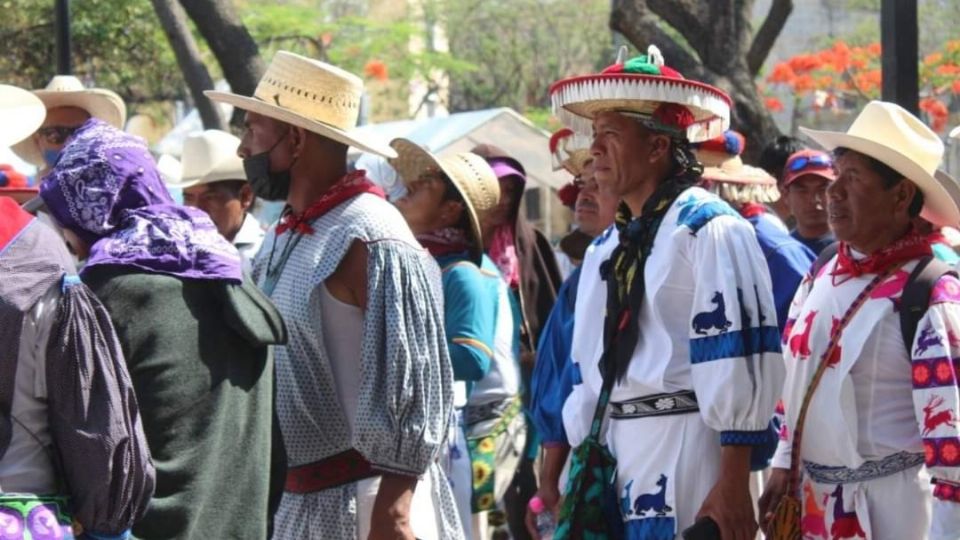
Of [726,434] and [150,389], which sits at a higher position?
[150,389]

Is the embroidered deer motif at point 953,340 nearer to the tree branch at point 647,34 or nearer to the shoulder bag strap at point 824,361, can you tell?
the shoulder bag strap at point 824,361

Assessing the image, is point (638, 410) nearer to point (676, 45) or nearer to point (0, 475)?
point (0, 475)

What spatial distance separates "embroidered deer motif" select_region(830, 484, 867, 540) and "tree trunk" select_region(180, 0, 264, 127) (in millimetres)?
6346

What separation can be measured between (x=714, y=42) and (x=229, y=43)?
3371 mm

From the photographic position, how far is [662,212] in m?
4.79

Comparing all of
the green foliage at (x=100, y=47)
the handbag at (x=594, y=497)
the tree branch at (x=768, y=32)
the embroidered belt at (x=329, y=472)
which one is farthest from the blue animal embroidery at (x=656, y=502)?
the green foliage at (x=100, y=47)

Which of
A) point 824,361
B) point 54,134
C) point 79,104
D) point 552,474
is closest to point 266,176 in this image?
point 552,474

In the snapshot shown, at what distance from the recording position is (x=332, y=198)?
4.86 m

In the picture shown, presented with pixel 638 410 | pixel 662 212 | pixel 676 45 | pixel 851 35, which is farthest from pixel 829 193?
pixel 851 35

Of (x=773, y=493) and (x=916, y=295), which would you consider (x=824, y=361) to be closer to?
(x=916, y=295)

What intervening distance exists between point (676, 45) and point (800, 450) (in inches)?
239

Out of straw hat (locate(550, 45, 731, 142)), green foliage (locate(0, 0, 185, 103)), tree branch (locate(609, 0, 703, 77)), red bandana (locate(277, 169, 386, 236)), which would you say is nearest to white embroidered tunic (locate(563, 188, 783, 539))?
straw hat (locate(550, 45, 731, 142))

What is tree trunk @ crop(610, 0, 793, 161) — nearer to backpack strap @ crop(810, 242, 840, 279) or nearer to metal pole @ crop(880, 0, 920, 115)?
metal pole @ crop(880, 0, 920, 115)

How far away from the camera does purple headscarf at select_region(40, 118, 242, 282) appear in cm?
401
